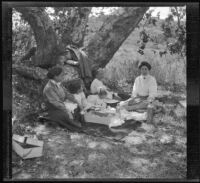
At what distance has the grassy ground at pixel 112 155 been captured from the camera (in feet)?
19.7

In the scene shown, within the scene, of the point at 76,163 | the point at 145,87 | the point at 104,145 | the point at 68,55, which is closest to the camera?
the point at 76,163

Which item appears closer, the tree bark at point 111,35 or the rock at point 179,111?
the rock at point 179,111

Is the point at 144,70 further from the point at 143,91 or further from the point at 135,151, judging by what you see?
the point at 135,151

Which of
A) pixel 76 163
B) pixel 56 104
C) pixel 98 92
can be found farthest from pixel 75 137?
pixel 98 92

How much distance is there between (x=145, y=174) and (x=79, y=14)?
3.16 m

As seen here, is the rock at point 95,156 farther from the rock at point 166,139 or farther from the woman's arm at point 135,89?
the woman's arm at point 135,89

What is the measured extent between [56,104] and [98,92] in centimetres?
82

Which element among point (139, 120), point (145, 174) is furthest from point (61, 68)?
point (145, 174)

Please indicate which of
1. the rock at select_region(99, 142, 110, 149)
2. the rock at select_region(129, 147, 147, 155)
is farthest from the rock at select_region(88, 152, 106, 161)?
the rock at select_region(129, 147, 147, 155)

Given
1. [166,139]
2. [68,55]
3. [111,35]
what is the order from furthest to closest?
[111,35], [68,55], [166,139]

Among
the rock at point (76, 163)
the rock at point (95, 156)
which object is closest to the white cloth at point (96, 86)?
the rock at point (95, 156)

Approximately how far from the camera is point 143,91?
6.38m

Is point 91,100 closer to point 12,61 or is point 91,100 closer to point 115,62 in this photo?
point 115,62

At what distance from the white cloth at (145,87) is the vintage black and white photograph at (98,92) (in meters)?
0.02
